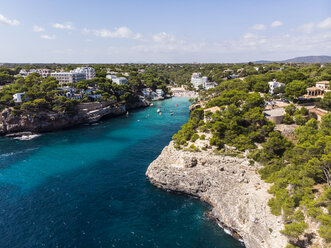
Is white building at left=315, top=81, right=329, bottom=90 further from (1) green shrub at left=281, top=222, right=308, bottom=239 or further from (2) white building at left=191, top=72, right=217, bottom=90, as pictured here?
(2) white building at left=191, top=72, right=217, bottom=90

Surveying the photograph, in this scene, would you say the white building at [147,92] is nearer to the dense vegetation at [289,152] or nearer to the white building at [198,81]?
the white building at [198,81]

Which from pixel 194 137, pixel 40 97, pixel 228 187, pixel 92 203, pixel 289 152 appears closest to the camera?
pixel 228 187

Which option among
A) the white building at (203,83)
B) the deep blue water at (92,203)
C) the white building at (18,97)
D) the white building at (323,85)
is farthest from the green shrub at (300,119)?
the white building at (203,83)

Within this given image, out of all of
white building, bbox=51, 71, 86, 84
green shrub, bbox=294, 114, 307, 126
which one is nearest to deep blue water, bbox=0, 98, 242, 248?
green shrub, bbox=294, 114, 307, 126

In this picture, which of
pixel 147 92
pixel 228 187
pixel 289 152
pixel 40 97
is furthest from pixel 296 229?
pixel 147 92

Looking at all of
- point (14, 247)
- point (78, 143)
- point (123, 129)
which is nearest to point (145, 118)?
point (123, 129)

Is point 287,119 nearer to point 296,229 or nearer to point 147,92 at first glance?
point 296,229
